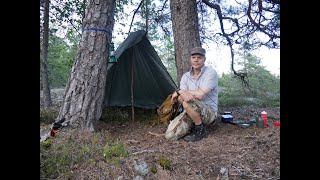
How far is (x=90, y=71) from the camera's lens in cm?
367

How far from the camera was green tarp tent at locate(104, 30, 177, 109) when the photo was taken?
16.9 ft

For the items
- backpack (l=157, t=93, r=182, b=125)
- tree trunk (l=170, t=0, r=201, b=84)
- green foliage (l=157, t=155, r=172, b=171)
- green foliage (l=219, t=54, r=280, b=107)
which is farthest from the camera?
green foliage (l=219, t=54, r=280, b=107)

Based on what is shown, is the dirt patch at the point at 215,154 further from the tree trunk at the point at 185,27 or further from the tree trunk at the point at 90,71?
the tree trunk at the point at 185,27

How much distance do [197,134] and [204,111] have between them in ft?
1.09

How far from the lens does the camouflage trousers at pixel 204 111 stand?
3346mm

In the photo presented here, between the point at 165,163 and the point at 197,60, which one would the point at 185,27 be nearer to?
the point at 197,60

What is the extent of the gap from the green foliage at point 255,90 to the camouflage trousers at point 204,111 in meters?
4.21

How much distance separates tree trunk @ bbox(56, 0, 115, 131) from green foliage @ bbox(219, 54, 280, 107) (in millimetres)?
4764

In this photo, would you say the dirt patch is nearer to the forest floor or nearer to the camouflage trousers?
the forest floor

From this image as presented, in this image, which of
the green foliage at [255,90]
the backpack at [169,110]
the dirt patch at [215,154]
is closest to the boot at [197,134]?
the dirt patch at [215,154]

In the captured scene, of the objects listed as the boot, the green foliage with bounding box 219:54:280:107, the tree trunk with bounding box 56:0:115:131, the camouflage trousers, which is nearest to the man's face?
the camouflage trousers
